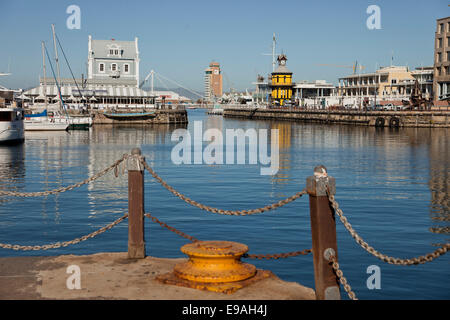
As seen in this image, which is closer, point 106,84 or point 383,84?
point 106,84

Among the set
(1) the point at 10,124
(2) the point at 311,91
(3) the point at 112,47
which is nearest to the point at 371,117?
(3) the point at 112,47

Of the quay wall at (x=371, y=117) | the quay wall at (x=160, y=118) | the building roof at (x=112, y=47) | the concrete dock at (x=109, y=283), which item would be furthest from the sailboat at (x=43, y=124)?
Result: the concrete dock at (x=109, y=283)

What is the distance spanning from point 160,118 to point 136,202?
322 feet

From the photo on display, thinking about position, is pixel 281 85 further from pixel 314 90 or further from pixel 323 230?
pixel 323 230

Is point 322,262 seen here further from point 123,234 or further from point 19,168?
point 19,168

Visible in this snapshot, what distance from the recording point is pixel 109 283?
817cm

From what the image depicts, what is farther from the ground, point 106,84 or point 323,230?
point 106,84

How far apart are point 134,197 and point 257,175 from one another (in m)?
22.7

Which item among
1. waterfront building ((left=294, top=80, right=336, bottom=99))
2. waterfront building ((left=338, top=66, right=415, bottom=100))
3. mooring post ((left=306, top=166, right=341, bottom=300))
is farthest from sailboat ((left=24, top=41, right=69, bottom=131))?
waterfront building ((left=294, top=80, right=336, bottom=99))

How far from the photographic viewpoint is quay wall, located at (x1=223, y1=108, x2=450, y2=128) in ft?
304

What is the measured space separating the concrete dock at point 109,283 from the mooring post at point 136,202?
0.79 feet

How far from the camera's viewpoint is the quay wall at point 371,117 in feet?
304

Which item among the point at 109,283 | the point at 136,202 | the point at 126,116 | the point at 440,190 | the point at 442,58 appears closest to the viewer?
the point at 109,283

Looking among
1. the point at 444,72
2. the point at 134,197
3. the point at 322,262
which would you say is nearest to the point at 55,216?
the point at 134,197
